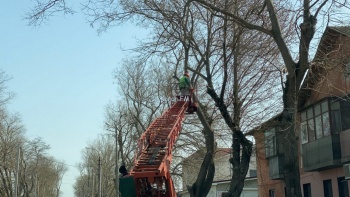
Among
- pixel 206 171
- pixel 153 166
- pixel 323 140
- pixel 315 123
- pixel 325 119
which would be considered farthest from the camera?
pixel 315 123

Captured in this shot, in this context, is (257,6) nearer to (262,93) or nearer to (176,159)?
(262,93)

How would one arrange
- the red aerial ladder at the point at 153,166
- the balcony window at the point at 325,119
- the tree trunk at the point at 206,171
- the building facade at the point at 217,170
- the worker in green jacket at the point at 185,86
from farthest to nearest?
1. the building facade at the point at 217,170
2. the balcony window at the point at 325,119
3. the tree trunk at the point at 206,171
4. the worker in green jacket at the point at 185,86
5. the red aerial ladder at the point at 153,166

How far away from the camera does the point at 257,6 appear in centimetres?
1852

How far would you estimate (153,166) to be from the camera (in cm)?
1514

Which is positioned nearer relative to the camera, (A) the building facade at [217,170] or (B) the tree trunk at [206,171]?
(B) the tree trunk at [206,171]

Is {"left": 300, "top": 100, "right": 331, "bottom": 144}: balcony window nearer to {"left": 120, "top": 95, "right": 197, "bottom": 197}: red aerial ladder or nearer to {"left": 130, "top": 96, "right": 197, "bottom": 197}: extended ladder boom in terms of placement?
{"left": 130, "top": 96, "right": 197, "bottom": 197}: extended ladder boom

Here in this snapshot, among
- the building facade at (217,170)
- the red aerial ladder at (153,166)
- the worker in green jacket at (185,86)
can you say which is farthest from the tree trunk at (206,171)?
the red aerial ladder at (153,166)

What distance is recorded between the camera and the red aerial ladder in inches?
579

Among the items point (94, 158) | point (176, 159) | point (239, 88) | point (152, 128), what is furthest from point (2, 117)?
point (152, 128)

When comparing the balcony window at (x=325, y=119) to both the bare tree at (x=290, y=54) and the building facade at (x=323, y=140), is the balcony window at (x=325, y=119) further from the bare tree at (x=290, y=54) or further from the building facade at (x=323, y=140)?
the bare tree at (x=290, y=54)

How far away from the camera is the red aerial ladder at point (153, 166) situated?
1470 cm

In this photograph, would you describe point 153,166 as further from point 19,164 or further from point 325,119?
point 19,164

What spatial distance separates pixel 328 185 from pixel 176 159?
12.9 meters

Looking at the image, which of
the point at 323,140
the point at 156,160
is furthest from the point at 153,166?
the point at 323,140
